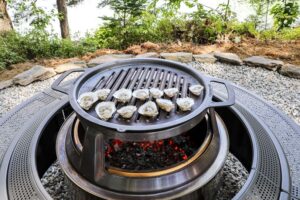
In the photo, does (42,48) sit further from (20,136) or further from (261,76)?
(261,76)

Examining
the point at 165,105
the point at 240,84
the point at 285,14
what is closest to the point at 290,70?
the point at 240,84

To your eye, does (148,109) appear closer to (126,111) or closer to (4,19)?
(126,111)

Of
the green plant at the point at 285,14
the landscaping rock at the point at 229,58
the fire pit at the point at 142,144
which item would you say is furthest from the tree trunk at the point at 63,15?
the fire pit at the point at 142,144

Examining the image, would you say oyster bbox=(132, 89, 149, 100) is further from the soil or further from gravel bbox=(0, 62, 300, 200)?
the soil

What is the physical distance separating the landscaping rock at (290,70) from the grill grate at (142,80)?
7.11ft

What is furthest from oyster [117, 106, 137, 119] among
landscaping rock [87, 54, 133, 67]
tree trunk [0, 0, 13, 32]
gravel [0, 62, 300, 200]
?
tree trunk [0, 0, 13, 32]

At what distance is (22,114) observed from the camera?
2.20 m

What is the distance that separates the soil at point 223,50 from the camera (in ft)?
12.7

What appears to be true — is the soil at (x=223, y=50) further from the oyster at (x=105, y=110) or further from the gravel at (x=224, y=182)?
the oyster at (x=105, y=110)

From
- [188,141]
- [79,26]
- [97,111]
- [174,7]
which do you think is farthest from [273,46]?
[79,26]

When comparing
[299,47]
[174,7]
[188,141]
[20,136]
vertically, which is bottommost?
[188,141]

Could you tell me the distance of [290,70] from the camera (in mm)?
3486

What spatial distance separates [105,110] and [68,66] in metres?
2.55

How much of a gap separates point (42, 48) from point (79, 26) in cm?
485
